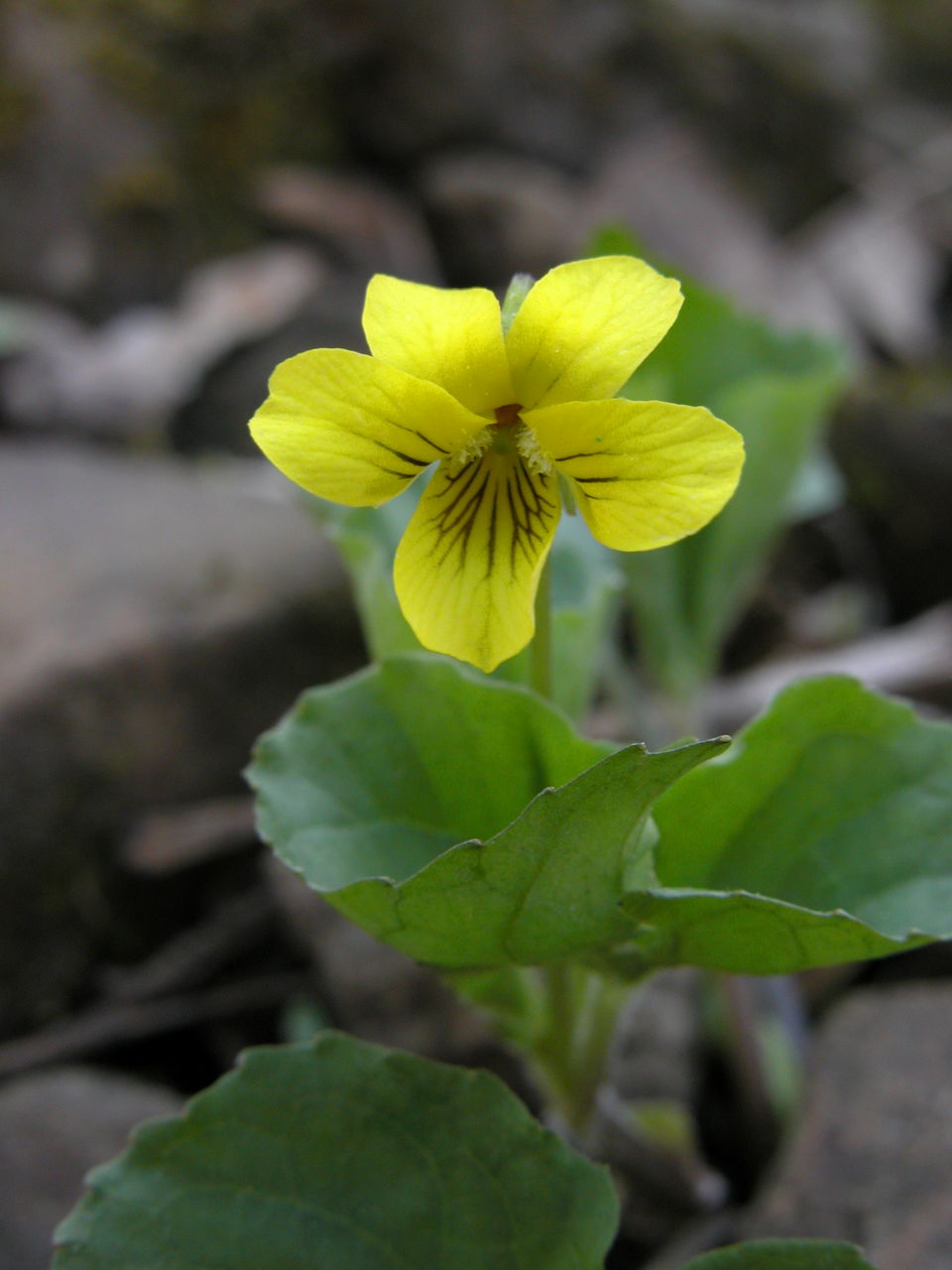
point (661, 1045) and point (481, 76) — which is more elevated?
point (481, 76)

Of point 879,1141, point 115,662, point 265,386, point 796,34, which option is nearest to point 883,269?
point 796,34

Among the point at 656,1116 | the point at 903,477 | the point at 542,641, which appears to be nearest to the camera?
the point at 542,641

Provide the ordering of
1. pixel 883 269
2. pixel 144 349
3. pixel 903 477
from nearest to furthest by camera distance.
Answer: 1. pixel 903 477
2. pixel 144 349
3. pixel 883 269

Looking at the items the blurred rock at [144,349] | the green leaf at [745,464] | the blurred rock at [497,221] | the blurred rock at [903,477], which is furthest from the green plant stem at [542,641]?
the blurred rock at [497,221]

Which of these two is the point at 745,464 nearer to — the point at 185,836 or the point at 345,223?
the point at 185,836

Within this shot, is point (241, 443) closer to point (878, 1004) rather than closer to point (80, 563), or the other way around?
point (80, 563)

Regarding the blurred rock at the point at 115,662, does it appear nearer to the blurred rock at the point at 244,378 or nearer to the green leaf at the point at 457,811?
the blurred rock at the point at 244,378

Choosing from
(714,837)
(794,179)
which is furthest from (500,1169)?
(794,179)
